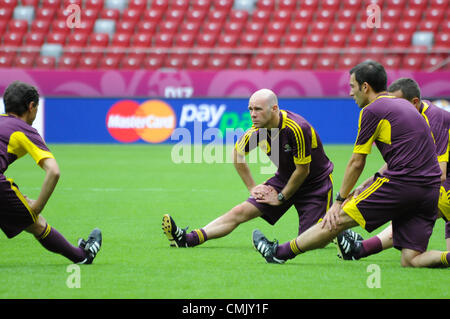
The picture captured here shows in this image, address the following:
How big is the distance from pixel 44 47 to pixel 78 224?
13.8 m

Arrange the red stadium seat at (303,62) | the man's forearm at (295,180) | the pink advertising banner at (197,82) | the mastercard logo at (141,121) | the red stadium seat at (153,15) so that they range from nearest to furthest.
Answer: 1. the man's forearm at (295,180)
2. the mastercard logo at (141,121)
3. the pink advertising banner at (197,82)
4. the red stadium seat at (303,62)
5. the red stadium seat at (153,15)

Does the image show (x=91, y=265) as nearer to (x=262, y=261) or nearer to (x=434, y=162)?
(x=262, y=261)

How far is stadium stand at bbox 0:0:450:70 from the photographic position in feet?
65.8

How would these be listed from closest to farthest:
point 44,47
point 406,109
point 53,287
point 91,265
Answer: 1. point 53,287
2. point 406,109
3. point 91,265
4. point 44,47

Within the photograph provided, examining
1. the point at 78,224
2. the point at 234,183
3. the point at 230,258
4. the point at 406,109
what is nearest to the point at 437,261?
the point at 406,109

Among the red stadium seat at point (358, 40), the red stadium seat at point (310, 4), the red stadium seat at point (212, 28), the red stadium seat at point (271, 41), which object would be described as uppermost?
the red stadium seat at point (310, 4)

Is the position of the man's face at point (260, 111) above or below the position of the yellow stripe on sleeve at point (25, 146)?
above

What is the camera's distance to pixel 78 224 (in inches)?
332

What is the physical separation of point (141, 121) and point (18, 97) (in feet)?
45.0

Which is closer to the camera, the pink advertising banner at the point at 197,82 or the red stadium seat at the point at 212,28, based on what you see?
the pink advertising banner at the point at 197,82

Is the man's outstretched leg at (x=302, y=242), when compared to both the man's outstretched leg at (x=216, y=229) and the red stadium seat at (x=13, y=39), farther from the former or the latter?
the red stadium seat at (x=13, y=39)

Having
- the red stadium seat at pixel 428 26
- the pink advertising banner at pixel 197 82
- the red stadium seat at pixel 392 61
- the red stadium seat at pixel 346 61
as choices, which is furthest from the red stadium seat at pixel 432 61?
the red stadium seat at pixel 428 26

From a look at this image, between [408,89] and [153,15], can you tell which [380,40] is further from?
[408,89]

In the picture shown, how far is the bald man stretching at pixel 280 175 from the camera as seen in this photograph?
6.61 metres
